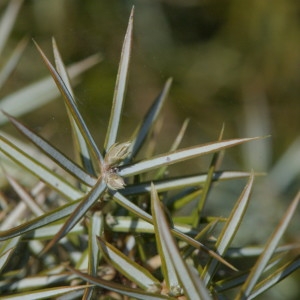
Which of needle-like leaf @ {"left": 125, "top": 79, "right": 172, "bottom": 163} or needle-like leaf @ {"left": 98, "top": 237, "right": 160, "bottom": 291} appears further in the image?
needle-like leaf @ {"left": 125, "top": 79, "right": 172, "bottom": 163}

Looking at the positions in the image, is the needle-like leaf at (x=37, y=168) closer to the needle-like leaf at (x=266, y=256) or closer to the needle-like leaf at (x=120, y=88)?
the needle-like leaf at (x=120, y=88)

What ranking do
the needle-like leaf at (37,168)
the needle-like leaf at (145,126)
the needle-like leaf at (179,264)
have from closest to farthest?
1. the needle-like leaf at (179,264)
2. the needle-like leaf at (37,168)
3. the needle-like leaf at (145,126)

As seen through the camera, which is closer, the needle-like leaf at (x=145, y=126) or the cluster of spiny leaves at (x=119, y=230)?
the cluster of spiny leaves at (x=119, y=230)

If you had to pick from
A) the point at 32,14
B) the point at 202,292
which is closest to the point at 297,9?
the point at 32,14

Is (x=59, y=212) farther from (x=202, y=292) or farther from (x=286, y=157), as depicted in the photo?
(x=286, y=157)

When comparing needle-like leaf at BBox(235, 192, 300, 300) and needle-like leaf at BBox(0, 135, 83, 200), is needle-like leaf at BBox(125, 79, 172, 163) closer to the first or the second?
needle-like leaf at BBox(0, 135, 83, 200)

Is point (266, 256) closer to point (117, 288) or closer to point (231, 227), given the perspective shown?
point (231, 227)

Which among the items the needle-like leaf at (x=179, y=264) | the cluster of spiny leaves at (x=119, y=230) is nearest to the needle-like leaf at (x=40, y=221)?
the cluster of spiny leaves at (x=119, y=230)

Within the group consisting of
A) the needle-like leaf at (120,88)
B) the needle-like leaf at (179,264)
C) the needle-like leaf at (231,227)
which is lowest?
the needle-like leaf at (179,264)

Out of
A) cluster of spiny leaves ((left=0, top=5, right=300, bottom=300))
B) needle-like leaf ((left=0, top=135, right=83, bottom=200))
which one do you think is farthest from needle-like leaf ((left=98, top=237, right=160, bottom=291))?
needle-like leaf ((left=0, top=135, right=83, bottom=200))
